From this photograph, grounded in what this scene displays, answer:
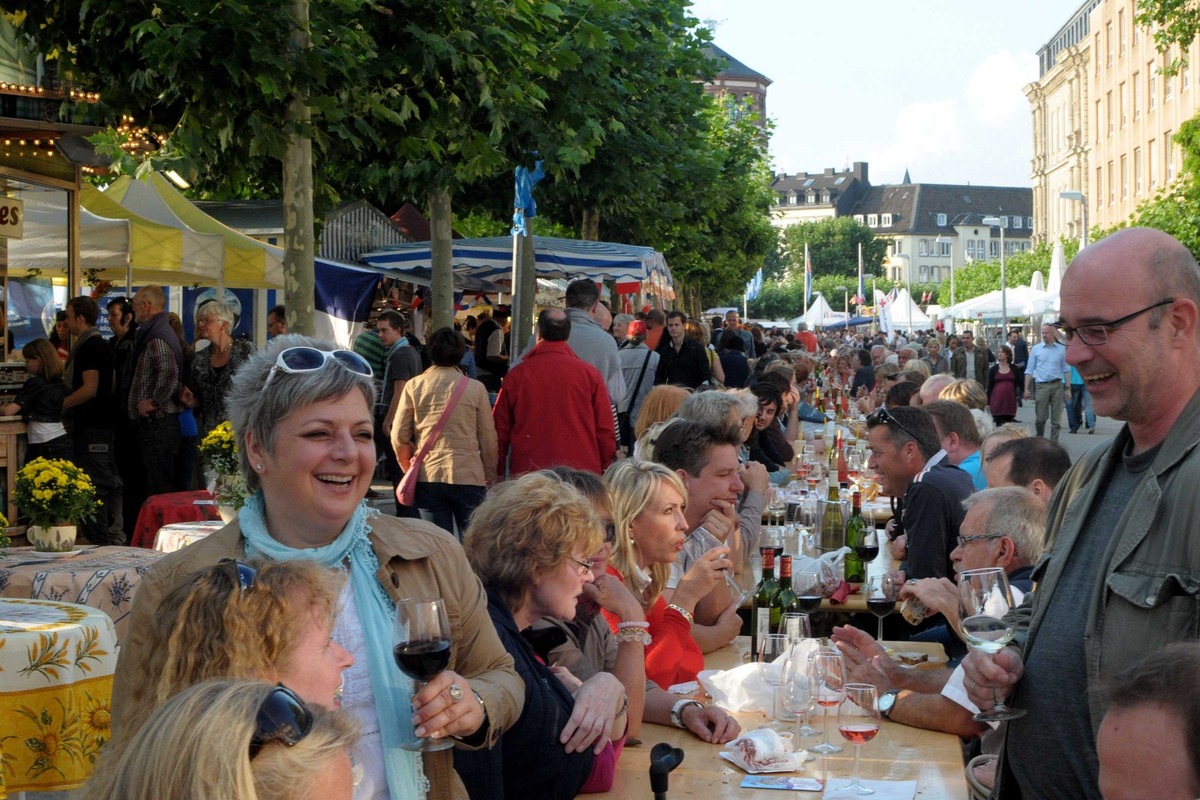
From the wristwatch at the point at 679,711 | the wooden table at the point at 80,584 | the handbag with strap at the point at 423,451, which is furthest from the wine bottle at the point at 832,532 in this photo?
the wooden table at the point at 80,584

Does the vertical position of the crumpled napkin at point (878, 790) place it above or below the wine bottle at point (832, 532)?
below

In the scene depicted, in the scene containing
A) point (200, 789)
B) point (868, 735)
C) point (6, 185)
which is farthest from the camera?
point (6, 185)

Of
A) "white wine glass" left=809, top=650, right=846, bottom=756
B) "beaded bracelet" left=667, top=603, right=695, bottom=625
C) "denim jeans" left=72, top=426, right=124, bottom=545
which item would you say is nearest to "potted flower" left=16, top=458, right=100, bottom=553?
"denim jeans" left=72, top=426, right=124, bottom=545

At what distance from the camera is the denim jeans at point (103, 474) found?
398 inches

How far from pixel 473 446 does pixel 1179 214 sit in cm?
2510

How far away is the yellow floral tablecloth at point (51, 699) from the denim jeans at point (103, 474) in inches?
189

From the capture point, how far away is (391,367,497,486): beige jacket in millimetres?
9805

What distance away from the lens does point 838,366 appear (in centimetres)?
3150

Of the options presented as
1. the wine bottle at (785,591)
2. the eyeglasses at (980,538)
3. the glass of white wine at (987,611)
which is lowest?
the wine bottle at (785,591)

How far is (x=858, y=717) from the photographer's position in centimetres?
373

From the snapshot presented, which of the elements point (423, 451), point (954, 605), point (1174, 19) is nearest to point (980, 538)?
point (954, 605)

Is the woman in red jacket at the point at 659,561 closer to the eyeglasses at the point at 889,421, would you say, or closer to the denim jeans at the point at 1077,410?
the eyeglasses at the point at 889,421

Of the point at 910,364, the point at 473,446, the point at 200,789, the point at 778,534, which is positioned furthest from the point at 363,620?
the point at 910,364

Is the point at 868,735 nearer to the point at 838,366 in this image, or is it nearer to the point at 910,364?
the point at 910,364
